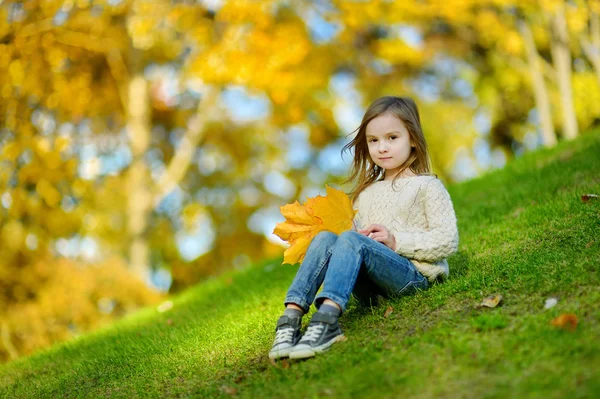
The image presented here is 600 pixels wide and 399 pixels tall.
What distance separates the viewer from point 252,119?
14930 millimetres

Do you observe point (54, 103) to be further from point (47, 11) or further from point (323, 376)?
point (323, 376)

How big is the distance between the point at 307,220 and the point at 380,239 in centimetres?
39

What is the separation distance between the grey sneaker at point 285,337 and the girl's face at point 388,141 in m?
0.98

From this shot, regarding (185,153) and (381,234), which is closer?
(381,234)

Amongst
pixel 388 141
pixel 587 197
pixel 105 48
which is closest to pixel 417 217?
pixel 388 141

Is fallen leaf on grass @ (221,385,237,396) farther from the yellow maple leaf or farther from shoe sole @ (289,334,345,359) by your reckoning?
the yellow maple leaf

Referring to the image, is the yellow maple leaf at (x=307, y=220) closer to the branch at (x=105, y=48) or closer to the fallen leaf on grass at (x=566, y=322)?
the fallen leaf on grass at (x=566, y=322)

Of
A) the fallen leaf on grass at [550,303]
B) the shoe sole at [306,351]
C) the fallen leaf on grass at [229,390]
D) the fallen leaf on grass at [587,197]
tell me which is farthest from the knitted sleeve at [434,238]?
the fallen leaf on grass at [587,197]

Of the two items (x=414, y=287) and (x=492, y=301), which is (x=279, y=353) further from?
(x=492, y=301)

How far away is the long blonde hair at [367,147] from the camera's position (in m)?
3.21

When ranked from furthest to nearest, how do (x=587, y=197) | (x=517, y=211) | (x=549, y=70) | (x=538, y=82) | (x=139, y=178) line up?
(x=549, y=70) < (x=538, y=82) < (x=139, y=178) < (x=517, y=211) < (x=587, y=197)

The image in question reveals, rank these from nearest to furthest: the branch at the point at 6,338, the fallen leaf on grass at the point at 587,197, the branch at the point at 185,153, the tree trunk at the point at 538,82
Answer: the fallen leaf on grass at the point at 587,197, the branch at the point at 6,338, the branch at the point at 185,153, the tree trunk at the point at 538,82

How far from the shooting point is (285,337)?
2.76 meters

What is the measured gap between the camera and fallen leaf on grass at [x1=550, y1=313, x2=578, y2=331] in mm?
2314
